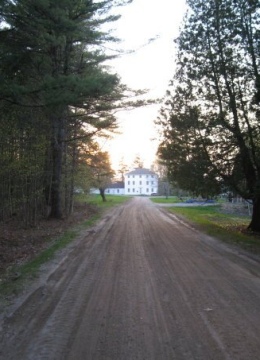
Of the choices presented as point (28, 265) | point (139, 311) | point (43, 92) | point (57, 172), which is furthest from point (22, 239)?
point (139, 311)

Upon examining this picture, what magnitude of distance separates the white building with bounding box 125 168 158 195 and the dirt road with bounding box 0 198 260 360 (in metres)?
120

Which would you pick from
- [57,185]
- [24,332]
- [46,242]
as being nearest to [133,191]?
[57,185]

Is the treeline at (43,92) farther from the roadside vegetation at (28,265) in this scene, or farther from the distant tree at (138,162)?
the distant tree at (138,162)

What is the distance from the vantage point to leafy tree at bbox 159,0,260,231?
56.1 feet

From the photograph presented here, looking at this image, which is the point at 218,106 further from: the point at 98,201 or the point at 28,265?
the point at 98,201

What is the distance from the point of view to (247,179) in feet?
61.5

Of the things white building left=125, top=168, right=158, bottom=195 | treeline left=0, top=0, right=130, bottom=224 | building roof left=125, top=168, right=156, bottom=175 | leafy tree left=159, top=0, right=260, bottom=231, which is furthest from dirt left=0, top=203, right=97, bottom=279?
building roof left=125, top=168, right=156, bottom=175

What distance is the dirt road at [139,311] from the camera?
14.9 feet

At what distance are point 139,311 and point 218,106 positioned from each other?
14.0 meters

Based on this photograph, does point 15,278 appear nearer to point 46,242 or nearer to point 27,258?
point 27,258

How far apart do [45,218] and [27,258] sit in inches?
439

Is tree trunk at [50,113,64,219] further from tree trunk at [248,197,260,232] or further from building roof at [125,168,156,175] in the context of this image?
building roof at [125,168,156,175]

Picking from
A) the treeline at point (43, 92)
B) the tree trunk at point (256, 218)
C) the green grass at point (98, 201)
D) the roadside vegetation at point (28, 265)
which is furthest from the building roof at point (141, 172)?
the roadside vegetation at point (28, 265)

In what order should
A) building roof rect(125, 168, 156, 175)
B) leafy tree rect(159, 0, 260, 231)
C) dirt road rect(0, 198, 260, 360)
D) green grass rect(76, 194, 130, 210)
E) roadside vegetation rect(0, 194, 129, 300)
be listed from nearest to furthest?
1. dirt road rect(0, 198, 260, 360)
2. roadside vegetation rect(0, 194, 129, 300)
3. leafy tree rect(159, 0, 260, 231)
4. green grass rect(76, 194, 130, 210)
5. building roof rect(125, 168, 156, 175)
